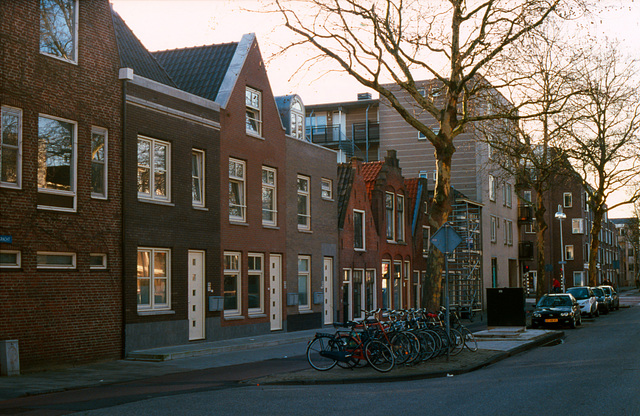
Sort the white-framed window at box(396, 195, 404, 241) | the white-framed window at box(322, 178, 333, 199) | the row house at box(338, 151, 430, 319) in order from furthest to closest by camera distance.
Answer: the white-framed window at box(396, 195, 404, 241) → the row house at box(338, 151, 430, 319) → the white-framed window at box(322, 178, 333, 199)

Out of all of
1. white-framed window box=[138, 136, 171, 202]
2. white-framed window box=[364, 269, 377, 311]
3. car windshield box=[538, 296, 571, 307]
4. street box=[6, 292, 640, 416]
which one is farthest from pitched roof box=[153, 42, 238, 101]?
car windshield box=[538, 296, 571, 307]

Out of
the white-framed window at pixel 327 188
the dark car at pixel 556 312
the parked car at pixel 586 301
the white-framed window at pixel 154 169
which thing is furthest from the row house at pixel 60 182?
the parked car at pixel 586 301

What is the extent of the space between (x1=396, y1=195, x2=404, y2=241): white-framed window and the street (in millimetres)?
20952

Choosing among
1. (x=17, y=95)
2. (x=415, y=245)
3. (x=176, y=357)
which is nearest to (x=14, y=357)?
(x=176, y=357)

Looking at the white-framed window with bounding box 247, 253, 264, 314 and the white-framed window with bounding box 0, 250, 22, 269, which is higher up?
the white-framed window with bounding box 0, 250, 22, 269

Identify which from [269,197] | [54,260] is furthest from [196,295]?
[54,260]

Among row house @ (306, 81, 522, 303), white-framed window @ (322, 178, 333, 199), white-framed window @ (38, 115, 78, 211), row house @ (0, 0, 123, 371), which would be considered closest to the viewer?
row house @ (0, 0, 123, 371)

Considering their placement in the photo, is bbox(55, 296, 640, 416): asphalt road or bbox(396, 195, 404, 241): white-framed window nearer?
bbox(55, 296, 640, 416): asphalt road

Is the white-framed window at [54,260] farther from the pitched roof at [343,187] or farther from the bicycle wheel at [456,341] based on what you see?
the pitched roof at [343,187]

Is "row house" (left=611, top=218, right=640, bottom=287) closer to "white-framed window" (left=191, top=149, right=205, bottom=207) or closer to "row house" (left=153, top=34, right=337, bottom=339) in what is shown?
"row house" (left=153, top=34, right=337, bottom=339)

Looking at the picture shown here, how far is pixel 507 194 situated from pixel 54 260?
48346 millimetres

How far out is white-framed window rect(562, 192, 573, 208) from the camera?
84.1m

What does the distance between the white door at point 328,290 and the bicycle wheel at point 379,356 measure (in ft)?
48.8

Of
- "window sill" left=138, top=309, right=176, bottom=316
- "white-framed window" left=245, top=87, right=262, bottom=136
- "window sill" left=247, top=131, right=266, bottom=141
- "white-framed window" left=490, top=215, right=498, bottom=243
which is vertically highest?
"white-framed window" left=245, top=87, right=262, bottom=136
